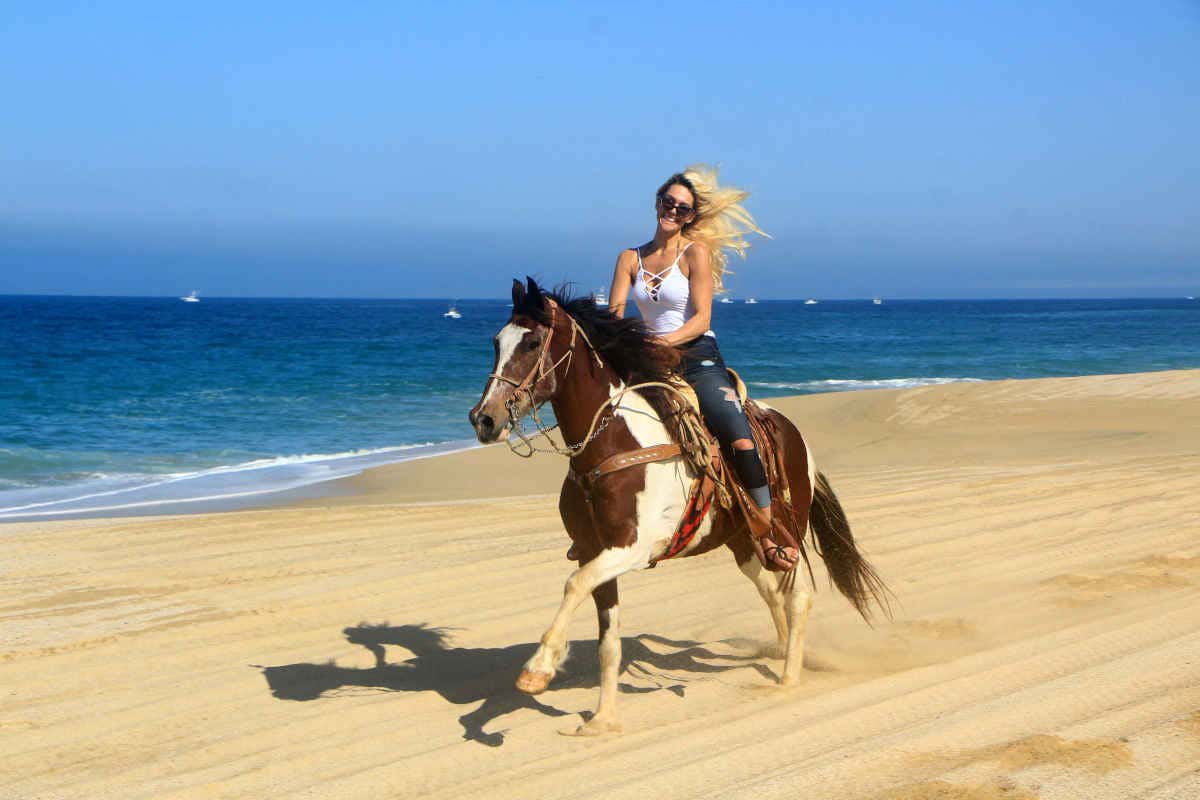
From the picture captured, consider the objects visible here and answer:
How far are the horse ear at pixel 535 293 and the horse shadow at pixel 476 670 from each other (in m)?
2.01

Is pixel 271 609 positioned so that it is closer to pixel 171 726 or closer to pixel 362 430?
pixel 171 726

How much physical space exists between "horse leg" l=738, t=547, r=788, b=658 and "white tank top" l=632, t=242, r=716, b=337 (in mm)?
1419

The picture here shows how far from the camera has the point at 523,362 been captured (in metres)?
4.79

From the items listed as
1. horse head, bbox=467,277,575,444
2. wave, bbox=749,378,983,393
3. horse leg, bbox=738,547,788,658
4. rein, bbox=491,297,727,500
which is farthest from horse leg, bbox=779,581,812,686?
wave, bbox=749,378,983,393

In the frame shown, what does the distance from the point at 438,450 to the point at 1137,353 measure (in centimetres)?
3951

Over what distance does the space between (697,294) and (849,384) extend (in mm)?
31151

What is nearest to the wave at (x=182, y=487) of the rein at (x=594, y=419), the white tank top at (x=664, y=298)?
the white tank top at (x=664, y=298)

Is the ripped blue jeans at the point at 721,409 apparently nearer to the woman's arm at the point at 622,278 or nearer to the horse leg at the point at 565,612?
the woman's arm at the point at 622,278

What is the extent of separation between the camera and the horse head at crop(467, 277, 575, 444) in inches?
181

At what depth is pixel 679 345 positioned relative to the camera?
5.49m

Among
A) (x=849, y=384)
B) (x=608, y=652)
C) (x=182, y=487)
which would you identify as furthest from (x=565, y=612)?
(x=849, y=384)

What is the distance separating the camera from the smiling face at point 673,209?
5.45 metres

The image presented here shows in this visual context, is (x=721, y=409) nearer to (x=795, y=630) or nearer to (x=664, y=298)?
(x=664, y=298)

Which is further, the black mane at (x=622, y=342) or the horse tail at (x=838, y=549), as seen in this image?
the horse tail at (x=838, y=549)
